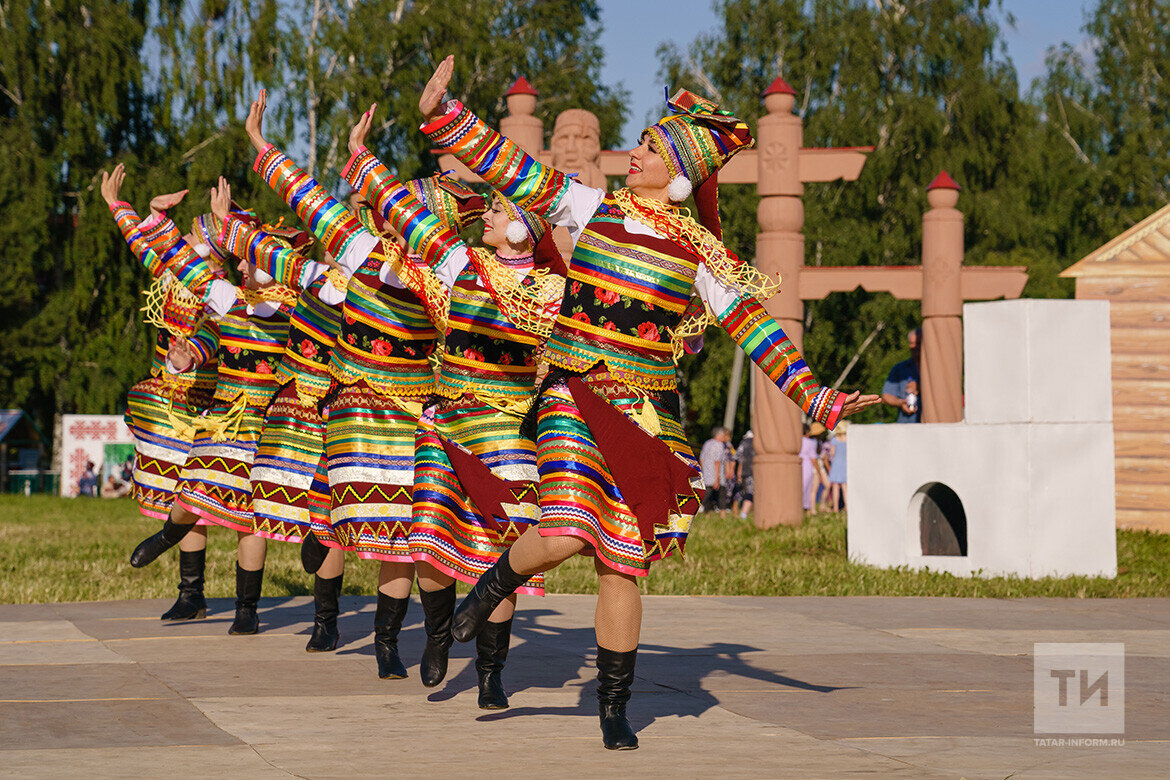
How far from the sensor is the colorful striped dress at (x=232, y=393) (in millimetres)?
7504

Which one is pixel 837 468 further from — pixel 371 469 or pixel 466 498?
pixel 466 498

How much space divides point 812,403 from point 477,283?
4.96 feet

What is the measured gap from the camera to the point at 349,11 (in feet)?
106

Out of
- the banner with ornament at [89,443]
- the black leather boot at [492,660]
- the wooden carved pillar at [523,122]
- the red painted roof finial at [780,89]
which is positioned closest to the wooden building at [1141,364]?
the red painted roof finial at [780,89]

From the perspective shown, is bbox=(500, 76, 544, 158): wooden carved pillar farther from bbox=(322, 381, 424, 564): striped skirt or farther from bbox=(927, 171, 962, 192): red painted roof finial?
bbox=(322, 381, 424, 564): striped skirt

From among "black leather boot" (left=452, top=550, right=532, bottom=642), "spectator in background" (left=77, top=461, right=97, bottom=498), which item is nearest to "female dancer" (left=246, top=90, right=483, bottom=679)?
"black leather boot" (left=452, top=550, right=532, bottom=642)

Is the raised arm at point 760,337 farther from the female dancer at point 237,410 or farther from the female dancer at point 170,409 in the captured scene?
the female dancer at point 170,409

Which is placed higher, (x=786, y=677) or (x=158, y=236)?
(x=158, y=236)

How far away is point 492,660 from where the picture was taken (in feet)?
18.2

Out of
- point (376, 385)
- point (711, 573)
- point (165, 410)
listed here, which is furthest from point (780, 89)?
point (376, 385)

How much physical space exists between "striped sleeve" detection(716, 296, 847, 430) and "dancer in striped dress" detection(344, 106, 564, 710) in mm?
799

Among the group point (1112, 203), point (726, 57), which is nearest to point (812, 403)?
point (726, 57)

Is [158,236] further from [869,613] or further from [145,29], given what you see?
[145,29]

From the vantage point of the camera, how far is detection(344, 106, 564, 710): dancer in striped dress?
5633 mm
